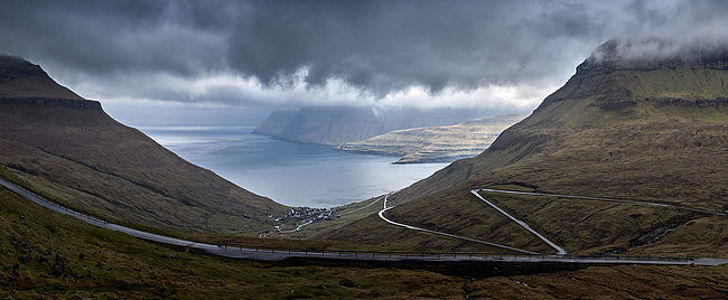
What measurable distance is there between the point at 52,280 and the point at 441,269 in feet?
181

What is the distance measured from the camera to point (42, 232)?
59.1 m

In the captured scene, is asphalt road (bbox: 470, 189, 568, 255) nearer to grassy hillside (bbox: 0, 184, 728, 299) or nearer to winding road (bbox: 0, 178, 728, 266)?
winding road (bbox: 0, 178, 728, 266)

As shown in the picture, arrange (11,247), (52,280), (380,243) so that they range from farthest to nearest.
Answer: (380,243) < (11,247) < (52,280)

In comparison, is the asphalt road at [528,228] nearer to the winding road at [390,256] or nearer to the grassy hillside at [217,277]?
the winding road at [390,256]

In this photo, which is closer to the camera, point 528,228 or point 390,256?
point 390,256

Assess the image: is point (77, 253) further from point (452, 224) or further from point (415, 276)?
point (452, 224)

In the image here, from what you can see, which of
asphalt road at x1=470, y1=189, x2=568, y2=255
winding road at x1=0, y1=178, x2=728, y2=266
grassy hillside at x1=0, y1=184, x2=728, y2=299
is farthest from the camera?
asphalt road at x1=470, y1=189, x2=568, y2=255

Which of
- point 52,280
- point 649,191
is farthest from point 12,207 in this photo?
point 649,191

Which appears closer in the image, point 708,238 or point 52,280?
point 52,280

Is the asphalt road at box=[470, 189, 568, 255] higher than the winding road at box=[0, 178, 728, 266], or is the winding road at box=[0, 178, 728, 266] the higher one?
the winding road at box=[0, 178, 728, 266]

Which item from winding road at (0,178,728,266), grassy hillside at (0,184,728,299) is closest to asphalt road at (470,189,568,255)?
winding road at (0,178,728,266)

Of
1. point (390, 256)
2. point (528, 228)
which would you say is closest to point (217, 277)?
point (390, 256)

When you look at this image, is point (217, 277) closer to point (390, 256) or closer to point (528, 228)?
point (390, 256)

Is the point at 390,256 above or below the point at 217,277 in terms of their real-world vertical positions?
below
